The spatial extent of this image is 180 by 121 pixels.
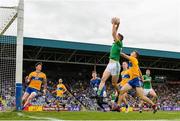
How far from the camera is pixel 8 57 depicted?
68.7 ft

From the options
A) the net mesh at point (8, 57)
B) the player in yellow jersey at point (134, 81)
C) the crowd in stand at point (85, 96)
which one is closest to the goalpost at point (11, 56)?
the net mesh at point (8, 57)

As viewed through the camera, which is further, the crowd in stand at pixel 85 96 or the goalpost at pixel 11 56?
→ the crowd in stand at pixel 85 96

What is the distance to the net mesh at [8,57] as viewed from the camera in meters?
19.2

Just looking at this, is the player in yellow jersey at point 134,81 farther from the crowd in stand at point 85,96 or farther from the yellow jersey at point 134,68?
the crowd in stand at point 85,96

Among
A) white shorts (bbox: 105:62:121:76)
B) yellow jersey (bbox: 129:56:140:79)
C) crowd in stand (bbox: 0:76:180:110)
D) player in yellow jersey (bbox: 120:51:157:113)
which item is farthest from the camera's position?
crowd in stand (bbox: 0:76:180:110)

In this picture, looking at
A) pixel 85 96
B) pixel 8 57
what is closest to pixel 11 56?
pixel 8 57

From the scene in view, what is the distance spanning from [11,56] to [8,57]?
0.25m

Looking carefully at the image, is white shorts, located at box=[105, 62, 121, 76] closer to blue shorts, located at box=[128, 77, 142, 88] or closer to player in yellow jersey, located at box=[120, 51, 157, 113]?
player in yellow jersey, located at box=[120, 51, 157, 113]

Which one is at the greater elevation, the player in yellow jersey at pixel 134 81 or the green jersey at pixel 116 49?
the green jersey at pixel 116 49

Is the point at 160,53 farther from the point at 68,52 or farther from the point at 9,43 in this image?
the point at 9,43

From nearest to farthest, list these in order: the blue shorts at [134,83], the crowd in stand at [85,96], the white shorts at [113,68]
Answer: the white shorts at [113,68]
the blue shorts at [134,83]
the crowd in stand at [85,96]

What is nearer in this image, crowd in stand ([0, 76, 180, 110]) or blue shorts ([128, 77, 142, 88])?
blue shorts ([128, 77, 142, 88])

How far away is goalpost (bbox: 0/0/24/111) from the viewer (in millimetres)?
17875

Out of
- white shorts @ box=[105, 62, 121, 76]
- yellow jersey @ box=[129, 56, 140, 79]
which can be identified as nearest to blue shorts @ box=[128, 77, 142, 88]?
yellow jersey @ box=[129, 56, 140, 79]
